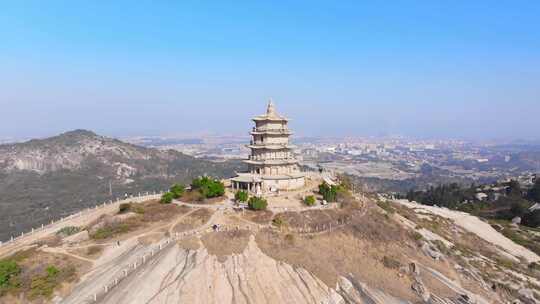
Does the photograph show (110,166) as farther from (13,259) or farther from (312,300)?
(312,300)

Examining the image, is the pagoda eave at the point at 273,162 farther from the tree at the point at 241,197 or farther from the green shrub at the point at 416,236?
the green shrub at the point at 416,236

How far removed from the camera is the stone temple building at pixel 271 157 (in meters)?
54.4

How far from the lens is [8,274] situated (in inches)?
1336

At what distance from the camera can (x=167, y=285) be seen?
3188 centimetres

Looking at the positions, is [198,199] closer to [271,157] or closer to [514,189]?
[271,157]

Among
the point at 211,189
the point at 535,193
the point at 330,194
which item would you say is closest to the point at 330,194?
the point at 330,194

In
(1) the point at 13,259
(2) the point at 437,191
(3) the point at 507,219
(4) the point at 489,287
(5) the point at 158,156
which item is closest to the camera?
(1) the point at 13,259

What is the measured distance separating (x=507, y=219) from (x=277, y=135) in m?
58.0

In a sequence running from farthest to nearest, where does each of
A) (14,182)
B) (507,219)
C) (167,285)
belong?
(14,182) → (507,219) → (167,285)

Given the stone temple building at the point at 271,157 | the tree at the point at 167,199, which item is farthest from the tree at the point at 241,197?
the tree at the point at 167,199

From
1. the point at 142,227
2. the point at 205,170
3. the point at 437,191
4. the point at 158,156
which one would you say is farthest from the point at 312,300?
the point at 158,156

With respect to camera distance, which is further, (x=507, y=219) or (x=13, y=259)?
(x=507, y=219)

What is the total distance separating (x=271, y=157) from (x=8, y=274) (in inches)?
1318

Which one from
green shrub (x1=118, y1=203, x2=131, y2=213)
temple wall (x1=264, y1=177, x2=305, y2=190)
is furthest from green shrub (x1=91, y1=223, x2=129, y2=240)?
temple wall (x1=264, y1=177, x2=305, y2=190)
